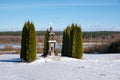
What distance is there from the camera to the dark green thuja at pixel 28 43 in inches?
857

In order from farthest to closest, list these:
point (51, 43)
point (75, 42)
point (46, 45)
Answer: point (46, 45)
point (75, 42)
point (51, 43)

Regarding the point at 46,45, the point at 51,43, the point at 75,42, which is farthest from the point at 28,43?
the point at 75,42

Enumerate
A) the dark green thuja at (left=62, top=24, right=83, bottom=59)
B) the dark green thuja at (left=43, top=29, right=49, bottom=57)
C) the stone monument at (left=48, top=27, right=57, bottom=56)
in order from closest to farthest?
the stone monument at (left=48, top=27, right=57, bottom=56) < the dark green thuja at (left=62, top=24, right=83, bottom=59) < the dark green thuja at (left=43, top=29, right=49, bottom=57)

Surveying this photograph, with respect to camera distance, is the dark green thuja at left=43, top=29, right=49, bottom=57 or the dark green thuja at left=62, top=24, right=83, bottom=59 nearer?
the dark green thuja at left=62, top=24, right=83, bottom=59

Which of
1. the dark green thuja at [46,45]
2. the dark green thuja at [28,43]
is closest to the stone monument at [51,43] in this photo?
the dark green thuja at [46,45]

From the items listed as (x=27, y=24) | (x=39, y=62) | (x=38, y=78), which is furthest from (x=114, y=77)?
(x=27, y=24)

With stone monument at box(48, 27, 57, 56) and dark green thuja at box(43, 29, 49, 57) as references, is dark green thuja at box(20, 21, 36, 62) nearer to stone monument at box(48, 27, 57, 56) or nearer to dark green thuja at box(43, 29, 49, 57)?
stone monument at box(48, 27, 57, 56)

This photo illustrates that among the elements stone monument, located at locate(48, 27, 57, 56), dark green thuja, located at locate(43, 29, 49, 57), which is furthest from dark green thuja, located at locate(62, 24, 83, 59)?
dark green thuja, located at locate(43, 29, 49, 57)

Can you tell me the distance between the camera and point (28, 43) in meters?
22.0

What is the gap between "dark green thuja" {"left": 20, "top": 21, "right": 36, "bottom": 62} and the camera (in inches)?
857

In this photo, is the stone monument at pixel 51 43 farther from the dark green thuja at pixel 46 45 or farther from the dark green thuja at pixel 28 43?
the dark green thuja at pixel 28 43

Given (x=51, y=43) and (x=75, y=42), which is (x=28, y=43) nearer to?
(x=51, y=43)

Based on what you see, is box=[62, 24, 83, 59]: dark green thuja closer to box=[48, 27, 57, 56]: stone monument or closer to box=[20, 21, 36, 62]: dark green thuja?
box=[48, 27, 57, 56]: stone monument

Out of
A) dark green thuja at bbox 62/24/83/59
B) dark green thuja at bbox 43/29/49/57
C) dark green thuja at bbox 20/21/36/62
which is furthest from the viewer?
dark green thuja at bbox 43/29/49/57
